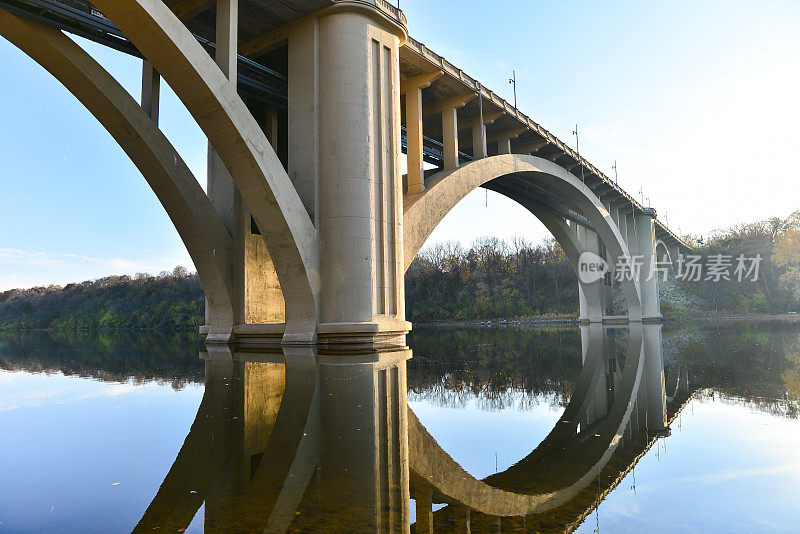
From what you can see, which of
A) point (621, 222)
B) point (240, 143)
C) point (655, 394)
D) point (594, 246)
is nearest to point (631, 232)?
point (621, 222)

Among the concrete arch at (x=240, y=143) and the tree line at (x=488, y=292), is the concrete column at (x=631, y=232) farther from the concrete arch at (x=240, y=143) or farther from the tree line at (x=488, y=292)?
the concrete arch at (x=240, y=143)

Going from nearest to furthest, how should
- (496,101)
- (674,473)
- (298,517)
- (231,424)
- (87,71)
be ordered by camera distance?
(298,517), (674,473), (231,424), (87,71), (496,101)

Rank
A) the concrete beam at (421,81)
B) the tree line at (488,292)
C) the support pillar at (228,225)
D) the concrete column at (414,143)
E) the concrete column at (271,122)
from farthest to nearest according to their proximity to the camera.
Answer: the tree line at (488,292)
the concrete beam at (421,81)
the concrete column at (414,143)
the concrete column at (271,122)
the support pillar at (228,225)

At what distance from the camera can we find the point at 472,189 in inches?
727

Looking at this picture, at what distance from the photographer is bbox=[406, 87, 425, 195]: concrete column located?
53.1 feet

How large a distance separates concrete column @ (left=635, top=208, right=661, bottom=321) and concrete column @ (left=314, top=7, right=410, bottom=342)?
101 ft

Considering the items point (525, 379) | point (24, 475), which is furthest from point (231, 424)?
point (525, 379)

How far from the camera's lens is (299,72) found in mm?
12898

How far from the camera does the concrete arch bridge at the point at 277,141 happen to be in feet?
34.8

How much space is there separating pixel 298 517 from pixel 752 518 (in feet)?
5.57

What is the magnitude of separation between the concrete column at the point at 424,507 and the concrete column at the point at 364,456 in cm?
5

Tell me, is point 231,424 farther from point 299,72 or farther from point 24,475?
point 299,72

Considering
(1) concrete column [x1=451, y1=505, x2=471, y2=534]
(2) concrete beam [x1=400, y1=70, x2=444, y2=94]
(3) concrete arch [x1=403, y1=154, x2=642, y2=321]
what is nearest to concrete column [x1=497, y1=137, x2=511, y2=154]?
(3) concrete arch [x1=403, y1=154, x2=642, y2=321]

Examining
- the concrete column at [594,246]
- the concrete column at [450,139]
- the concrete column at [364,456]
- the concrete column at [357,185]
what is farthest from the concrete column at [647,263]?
the concrete column at [364,456]
